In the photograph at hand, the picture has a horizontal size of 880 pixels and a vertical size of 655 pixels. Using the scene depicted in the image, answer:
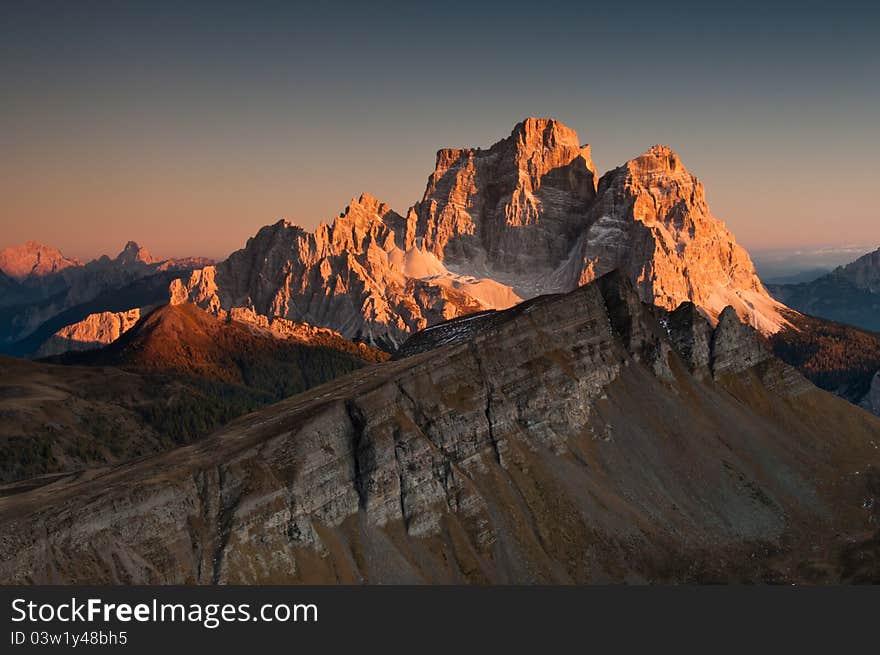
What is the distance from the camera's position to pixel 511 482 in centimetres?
13088

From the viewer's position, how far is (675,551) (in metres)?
128

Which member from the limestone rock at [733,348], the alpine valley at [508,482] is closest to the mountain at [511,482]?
the alpine valley at [508,482]

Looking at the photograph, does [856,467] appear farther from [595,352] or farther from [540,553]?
[540,553]

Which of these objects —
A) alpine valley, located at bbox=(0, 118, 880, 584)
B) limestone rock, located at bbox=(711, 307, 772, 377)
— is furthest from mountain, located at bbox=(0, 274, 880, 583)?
limestone rock, located at bbox=(711, 307, 772, 377)

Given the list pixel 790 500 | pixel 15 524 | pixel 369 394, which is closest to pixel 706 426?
pixel 790 500

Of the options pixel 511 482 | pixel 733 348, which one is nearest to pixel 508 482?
pixel 511 482

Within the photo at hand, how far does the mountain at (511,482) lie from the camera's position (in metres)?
105

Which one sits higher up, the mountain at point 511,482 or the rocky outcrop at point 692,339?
the rocky outcrop at point 692,339

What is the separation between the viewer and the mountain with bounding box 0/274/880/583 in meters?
105

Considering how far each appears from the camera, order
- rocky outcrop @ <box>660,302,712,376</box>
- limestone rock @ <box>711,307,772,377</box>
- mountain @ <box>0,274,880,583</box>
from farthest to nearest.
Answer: limestone rock @ <box>711,307,772,377</box>
rocky outcrop @ <box>660,302,712,376</box>
mountain @ <box>0,274,880,583</box>

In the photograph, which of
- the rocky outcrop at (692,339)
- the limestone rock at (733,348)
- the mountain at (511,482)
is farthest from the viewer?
the limestone rock at (733,348)

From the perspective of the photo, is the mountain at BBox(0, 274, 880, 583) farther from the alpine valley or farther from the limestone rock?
Answer: the limestone rock

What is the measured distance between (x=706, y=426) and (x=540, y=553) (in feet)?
165

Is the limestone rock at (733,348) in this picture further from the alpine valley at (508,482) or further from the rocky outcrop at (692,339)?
the rocky outcrop at (692,339)
